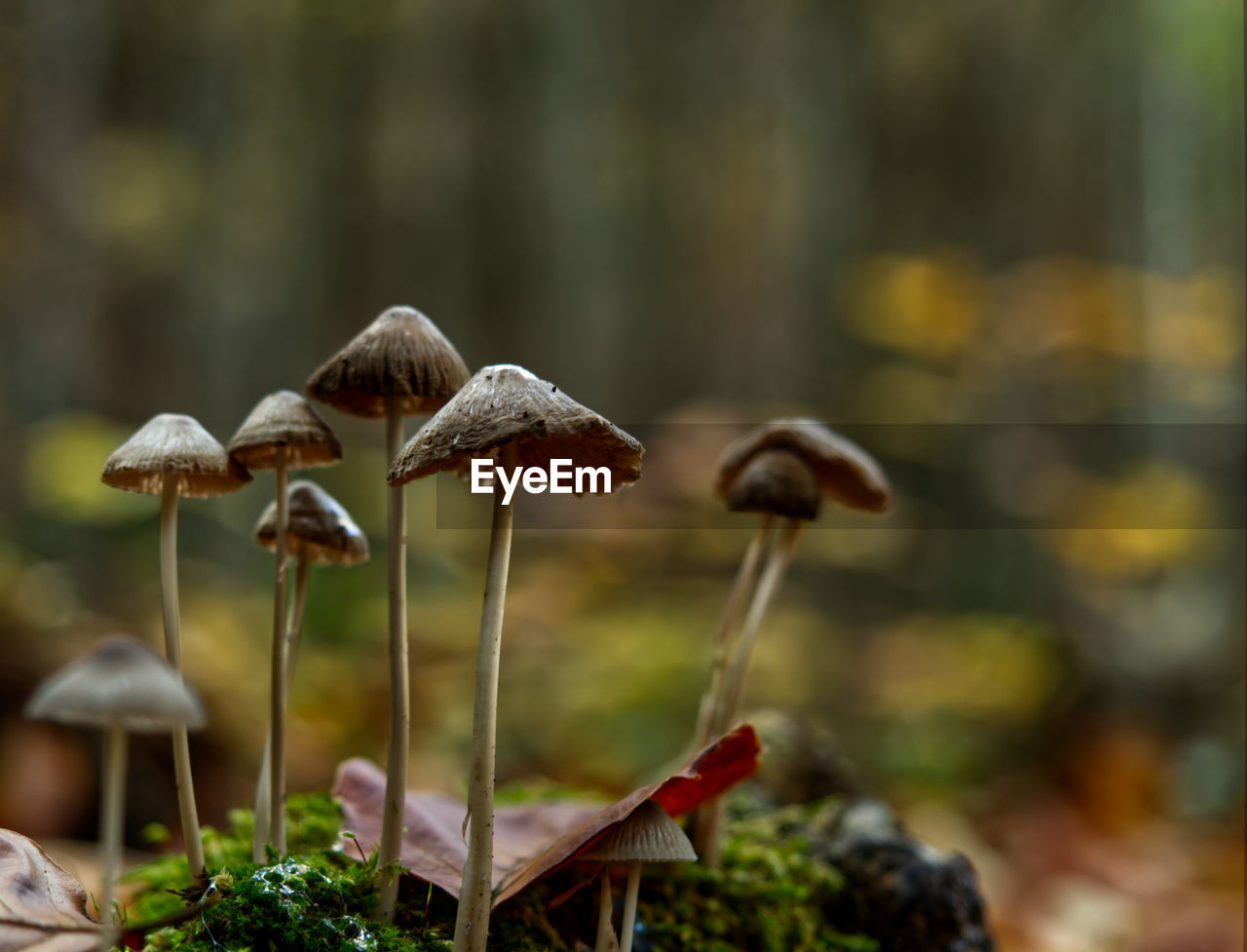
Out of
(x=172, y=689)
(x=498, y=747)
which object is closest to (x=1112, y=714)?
(x=498, y=747)

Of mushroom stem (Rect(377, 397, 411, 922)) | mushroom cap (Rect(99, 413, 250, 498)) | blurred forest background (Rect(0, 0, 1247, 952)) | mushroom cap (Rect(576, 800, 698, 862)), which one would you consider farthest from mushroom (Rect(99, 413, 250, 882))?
blurred forest background (Rect(0, 0, 1247, 952))

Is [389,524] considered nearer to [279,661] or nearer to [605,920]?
[279,661]

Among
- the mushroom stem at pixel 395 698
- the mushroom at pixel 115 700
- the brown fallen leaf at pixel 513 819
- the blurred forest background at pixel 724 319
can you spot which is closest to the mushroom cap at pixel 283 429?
the mushroom stem at pixel 395 698

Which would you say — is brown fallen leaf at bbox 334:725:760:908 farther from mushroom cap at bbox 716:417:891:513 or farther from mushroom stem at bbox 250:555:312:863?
mushroom cap at bbox 716:417:891:513

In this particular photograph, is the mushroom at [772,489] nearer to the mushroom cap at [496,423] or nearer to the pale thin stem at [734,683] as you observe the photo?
the pale thin stem at [734,683]

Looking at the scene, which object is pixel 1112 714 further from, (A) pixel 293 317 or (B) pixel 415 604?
(A) pixel 293 317

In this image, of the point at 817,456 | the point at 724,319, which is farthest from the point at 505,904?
the point at 724,319
